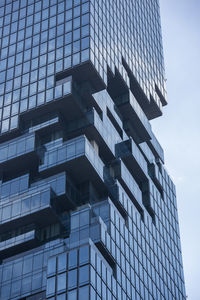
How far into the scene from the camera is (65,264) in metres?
98.7

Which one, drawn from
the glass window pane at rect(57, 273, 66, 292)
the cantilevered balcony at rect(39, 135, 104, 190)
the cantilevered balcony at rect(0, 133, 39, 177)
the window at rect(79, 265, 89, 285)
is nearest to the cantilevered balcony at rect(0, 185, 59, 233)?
the cantilevered balcony at rect(39, 135, 104, 190)

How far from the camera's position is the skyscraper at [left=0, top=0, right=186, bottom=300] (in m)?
105

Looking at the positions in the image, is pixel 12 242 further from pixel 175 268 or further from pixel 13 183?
pixel 175 268

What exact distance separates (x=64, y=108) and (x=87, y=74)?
8.23 metres

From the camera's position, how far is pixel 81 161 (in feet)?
378

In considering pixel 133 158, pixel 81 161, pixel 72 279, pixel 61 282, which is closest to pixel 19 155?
pixel 81 161

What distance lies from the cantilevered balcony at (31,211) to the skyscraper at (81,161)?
0.55ft

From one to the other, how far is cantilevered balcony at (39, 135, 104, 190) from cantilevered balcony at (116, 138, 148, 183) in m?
10.8

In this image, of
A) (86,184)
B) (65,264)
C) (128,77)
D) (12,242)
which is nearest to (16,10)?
(128,77)

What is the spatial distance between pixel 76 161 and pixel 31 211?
416 inches

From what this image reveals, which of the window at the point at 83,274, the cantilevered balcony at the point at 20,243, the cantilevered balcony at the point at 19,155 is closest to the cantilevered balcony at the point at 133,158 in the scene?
the cantilevered balcony at the point at 19,155

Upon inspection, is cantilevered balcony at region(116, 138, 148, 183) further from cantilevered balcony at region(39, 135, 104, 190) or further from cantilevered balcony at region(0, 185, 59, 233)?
cantilevered balcony at region(0, 185, 59, 233)

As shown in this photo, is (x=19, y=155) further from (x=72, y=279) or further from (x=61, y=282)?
(x=72, y=279)

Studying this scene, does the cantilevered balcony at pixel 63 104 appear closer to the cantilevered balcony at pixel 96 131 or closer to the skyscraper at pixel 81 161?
the skyscraper at pixel 81 161
